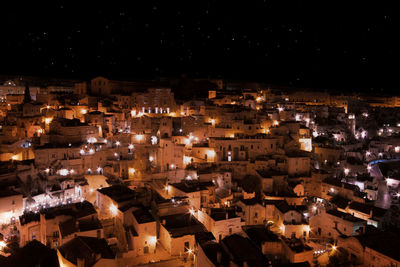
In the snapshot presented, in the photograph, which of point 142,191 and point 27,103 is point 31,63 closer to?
point 27,103

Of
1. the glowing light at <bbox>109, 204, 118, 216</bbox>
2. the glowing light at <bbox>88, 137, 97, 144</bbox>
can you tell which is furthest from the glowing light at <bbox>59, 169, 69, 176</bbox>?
the glowing light at <bbox>109, 204, 118, 216</bbox>

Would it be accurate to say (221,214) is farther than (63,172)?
No

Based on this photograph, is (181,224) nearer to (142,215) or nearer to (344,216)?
(142,215)

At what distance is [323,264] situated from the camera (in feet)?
61.9

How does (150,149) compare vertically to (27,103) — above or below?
below

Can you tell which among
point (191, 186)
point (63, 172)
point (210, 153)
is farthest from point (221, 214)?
point (63, 172)

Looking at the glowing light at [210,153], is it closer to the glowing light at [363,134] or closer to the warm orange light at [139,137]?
the warm orange light at [139,137]

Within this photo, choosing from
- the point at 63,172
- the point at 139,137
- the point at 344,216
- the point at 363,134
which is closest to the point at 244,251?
the point at 344,216

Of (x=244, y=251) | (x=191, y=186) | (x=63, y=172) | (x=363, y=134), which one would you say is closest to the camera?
(x=244, y=251)

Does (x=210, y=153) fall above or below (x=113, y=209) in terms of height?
above

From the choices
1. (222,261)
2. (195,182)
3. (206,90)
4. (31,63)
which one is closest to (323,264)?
(222,261)

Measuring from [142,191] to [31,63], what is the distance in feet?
131

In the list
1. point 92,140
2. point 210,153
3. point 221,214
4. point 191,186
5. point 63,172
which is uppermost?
point 92,140

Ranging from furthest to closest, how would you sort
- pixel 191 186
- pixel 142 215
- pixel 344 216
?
pixel 191 186, pixel 344 216, pixel 142 215
